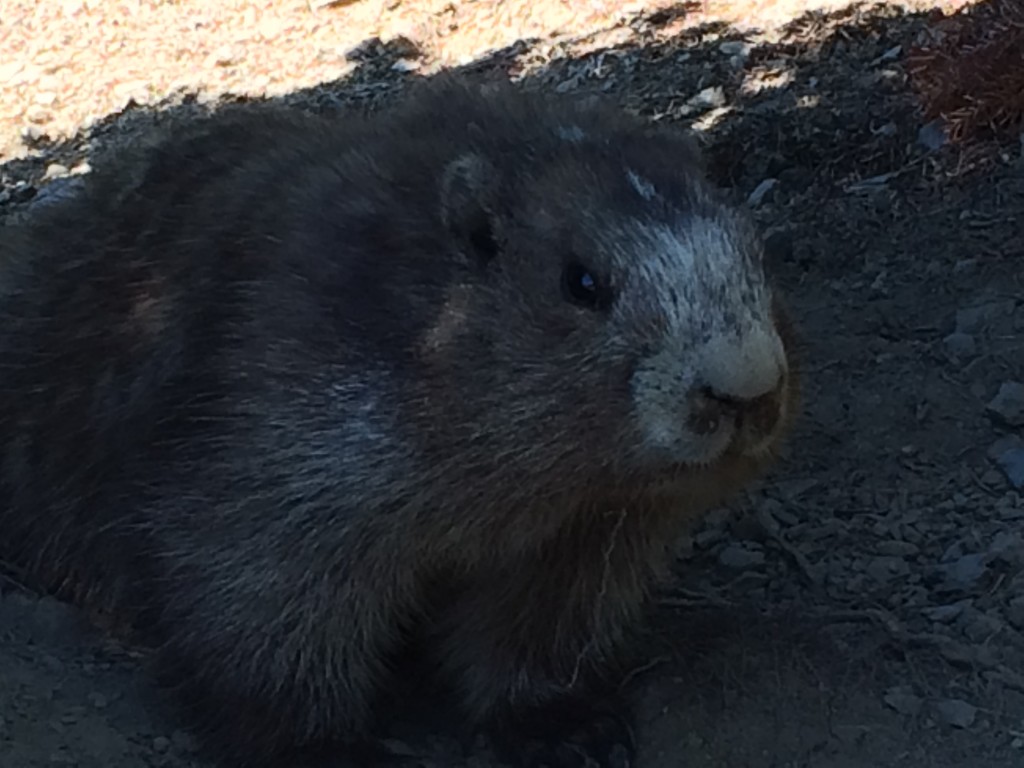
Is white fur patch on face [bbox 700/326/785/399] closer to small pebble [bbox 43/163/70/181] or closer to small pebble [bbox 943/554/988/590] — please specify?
small pebble [bbox 943/554/988/590]

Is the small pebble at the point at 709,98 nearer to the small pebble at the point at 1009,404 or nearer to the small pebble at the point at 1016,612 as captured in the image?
the small pebble at the point at 1009,404

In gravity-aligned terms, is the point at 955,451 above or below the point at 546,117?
below

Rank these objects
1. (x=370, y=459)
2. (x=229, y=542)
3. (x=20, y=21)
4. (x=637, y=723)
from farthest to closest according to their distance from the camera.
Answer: (x=20, y=21), (x=637, y=723), (x=229, y=542), (x=370, y=459)

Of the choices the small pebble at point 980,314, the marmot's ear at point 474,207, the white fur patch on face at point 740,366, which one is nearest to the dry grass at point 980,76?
the small pebble at point 980,314

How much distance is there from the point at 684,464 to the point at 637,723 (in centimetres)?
128

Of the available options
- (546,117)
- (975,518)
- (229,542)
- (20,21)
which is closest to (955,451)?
(975,518)

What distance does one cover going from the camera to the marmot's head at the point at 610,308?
157 inches

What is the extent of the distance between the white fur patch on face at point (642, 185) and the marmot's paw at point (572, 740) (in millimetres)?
1565

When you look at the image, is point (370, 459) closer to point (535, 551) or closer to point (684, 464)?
point (535, 551)

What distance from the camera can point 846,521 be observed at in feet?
19.4

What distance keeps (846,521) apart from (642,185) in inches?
77.6

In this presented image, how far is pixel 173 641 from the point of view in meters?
4.96

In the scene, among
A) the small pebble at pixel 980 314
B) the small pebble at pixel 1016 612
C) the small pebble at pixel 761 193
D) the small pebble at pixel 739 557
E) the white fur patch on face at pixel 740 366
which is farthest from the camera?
the small pebble at pixel 761 193

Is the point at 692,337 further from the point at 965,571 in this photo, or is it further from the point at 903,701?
the point at 965,571
